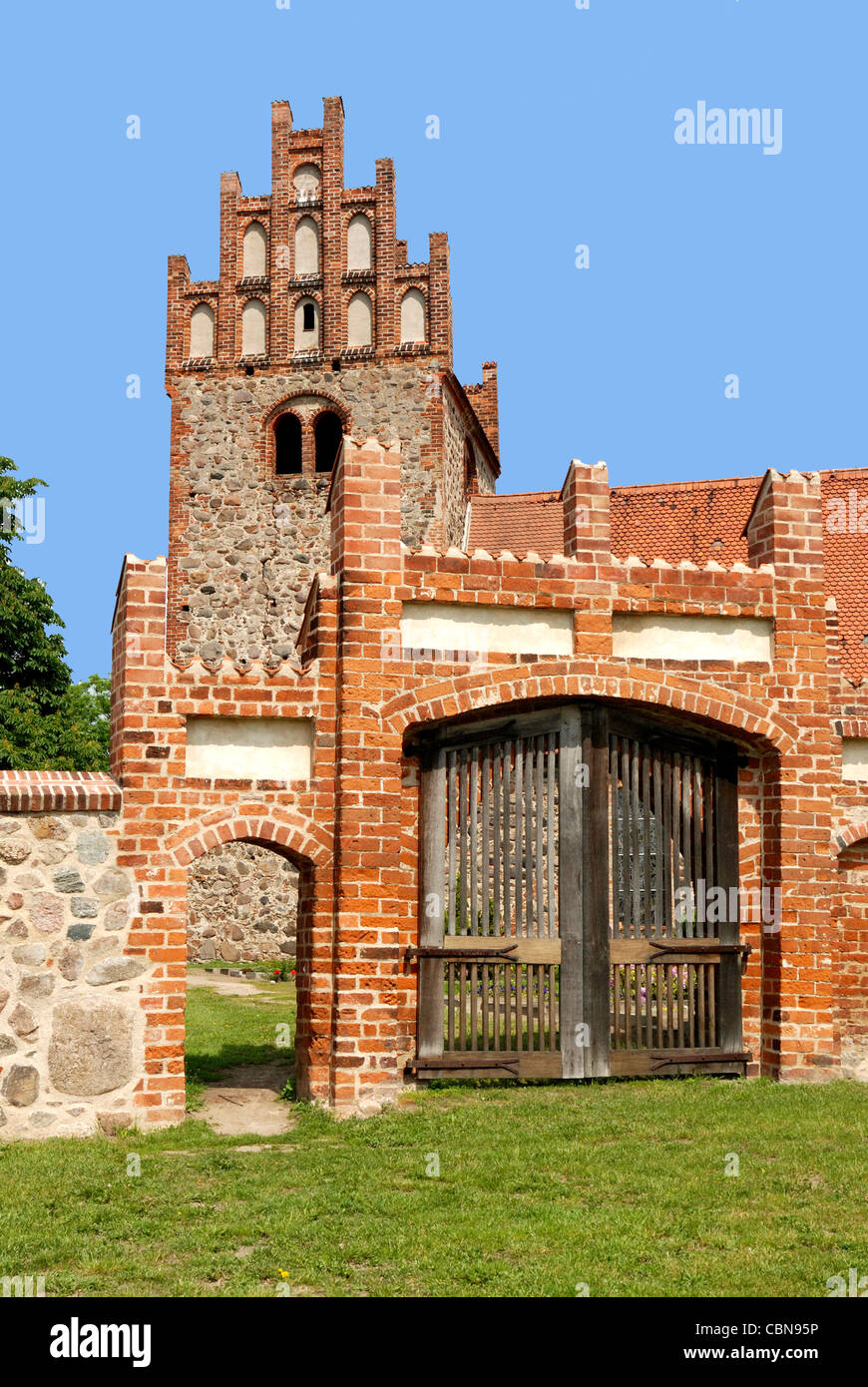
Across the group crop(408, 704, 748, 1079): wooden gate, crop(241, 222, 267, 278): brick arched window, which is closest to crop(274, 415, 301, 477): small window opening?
crop(241, 222, 267, 278): brick arched window

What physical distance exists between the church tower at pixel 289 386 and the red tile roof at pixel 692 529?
132cm

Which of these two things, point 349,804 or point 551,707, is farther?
point 551,707

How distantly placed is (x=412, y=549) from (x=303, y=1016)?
3.93m

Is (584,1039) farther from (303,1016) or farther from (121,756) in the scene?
(121,756)

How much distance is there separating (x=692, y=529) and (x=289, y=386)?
7.46 meters

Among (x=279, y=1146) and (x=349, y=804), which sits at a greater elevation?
(x=349, y=804)

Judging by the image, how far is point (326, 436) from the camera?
73.0ft

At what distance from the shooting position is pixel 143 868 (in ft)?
30.6

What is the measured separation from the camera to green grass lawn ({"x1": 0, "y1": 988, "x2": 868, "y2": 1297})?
584cm

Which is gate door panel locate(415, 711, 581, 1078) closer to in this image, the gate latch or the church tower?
the gate latch

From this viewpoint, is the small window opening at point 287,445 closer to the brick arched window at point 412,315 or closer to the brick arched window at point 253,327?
the brick arched window at point 253,327

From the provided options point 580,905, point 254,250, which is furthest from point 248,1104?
point 254,250

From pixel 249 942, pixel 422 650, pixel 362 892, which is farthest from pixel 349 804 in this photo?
pixel 249 942

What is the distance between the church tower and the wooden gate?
10.7 metres
